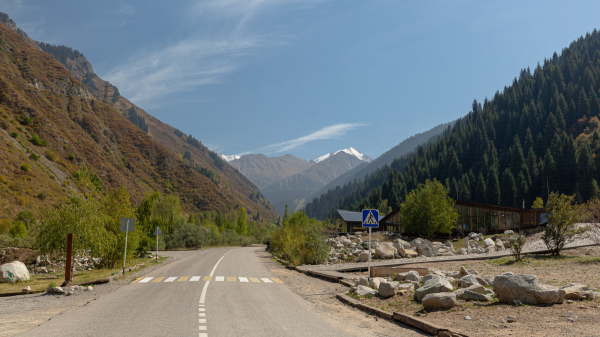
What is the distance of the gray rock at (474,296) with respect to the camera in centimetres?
1054

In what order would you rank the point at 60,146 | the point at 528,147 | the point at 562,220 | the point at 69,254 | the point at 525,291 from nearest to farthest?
the point at 525,291 < the point at 69,254 < the point at 562,220 < the point at 60,146 < the point at 528,147

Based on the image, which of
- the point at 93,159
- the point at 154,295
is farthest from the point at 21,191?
the point at 154,295

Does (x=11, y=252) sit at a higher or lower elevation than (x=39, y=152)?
lower

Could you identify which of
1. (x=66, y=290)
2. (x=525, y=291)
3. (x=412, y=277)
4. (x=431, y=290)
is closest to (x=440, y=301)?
(x=431, y=290)

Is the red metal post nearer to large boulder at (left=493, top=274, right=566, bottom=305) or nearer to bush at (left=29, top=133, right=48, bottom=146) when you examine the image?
large boulder at (left=493, top=274, right=566, bottom=305)

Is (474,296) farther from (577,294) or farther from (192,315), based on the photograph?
(192,315)

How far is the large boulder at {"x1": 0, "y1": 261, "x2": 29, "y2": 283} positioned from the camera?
19.2 meters

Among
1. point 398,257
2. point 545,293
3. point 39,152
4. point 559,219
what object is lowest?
point 398,257

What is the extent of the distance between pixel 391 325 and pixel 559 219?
21721 mm

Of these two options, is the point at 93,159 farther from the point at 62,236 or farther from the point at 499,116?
the point at 499,116

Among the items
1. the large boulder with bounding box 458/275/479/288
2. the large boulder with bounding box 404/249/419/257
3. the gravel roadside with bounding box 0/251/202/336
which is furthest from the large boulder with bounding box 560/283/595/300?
the large boulder with bounding box 404/249/419/257

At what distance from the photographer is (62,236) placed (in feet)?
57.4

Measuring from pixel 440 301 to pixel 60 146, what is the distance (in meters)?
99.4

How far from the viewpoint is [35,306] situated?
11.9 metres
